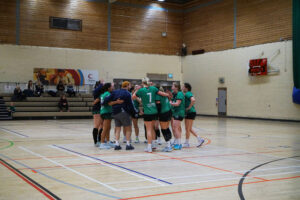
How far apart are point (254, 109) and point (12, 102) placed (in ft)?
53.9

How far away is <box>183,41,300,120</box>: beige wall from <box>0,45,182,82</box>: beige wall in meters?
2.84

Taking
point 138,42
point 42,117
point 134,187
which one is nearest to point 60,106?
point 42,117

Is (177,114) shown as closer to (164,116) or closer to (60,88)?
(164,116)

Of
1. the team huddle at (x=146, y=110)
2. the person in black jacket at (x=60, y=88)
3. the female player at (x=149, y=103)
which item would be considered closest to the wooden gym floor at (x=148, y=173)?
the team huddle at (x=146, y=110)

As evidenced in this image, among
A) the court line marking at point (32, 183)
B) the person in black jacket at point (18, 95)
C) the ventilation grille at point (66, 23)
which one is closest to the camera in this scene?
the court line marking at point (32, 183)

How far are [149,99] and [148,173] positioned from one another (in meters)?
2.82

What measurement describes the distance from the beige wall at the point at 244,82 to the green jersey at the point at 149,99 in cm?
1524

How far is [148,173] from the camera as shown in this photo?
20.5 feet

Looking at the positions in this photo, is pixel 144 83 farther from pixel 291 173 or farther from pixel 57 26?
pixel 57 26

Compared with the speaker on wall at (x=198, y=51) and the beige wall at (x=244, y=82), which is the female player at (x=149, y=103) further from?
the speaker on wall at (x=198, y=51)

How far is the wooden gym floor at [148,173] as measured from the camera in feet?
16.2

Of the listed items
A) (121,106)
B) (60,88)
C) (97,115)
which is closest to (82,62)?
(60,88)

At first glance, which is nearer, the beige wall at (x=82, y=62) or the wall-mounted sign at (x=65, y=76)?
the beige wall at (x=82, y=62)

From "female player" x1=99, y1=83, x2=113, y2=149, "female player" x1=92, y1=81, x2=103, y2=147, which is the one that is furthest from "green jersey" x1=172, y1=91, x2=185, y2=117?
"female player" x1=92, y1=81, x2=103, y2=147
